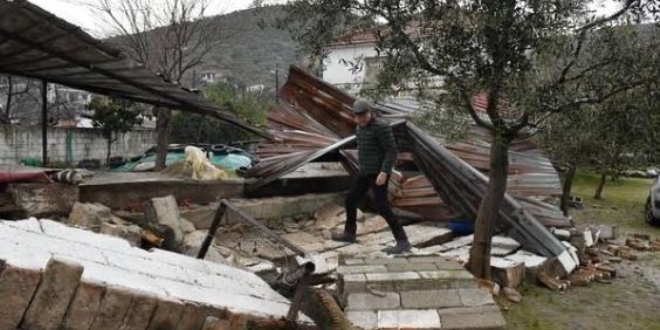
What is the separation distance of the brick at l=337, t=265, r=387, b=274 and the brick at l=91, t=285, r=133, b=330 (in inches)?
85.1

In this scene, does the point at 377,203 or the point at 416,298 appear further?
the point at 377,203

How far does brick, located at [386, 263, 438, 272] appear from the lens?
401 cm

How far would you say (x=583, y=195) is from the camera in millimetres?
15289

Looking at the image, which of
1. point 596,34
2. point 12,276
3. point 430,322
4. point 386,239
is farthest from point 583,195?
point 12,276

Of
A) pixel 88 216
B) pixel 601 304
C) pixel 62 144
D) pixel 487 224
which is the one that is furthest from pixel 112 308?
pixel 62 144

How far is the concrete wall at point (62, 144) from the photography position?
42.9 feet

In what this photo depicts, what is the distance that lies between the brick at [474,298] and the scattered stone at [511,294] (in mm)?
1790

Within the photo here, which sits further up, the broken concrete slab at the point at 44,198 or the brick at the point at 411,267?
the brick at the point at 411,267

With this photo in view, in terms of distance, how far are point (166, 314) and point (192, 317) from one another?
0.12 metres

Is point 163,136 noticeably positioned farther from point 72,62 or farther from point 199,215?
point 72,62

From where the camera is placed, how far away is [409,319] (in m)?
3.45

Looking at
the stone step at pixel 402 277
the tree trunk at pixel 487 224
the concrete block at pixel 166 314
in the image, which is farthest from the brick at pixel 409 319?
the tree trunk at pixel 487 224

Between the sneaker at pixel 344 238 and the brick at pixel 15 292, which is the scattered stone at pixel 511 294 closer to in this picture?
the sneaker at pixel 344 238

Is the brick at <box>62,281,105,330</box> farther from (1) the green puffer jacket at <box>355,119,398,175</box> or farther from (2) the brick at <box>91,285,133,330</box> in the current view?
(1) the green puffer jacket at <box>355,119,398,175</box>
